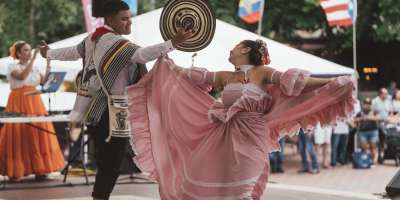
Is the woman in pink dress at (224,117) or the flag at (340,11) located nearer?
the woman in pink dress at (224,117)

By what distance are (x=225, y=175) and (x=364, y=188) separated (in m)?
7.20

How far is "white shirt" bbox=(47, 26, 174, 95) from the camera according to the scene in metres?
6.29

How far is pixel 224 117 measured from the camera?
21.1 feet

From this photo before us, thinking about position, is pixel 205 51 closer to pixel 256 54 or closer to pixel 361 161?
pixel 361 161

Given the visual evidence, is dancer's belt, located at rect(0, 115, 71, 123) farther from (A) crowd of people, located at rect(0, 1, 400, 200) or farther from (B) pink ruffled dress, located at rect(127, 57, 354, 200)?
(B) pink ruffled dress, located at rect(127, 57, 354, 200)

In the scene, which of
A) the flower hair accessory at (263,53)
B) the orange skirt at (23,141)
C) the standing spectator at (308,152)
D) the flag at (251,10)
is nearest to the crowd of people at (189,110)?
the flower hair accessory at (263,53)

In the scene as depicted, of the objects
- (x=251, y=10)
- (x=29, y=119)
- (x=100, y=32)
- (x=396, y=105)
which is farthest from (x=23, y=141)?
(x=396, y=105)

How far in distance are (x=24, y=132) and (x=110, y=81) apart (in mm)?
4600

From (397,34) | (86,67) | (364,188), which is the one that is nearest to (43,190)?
(86,67)

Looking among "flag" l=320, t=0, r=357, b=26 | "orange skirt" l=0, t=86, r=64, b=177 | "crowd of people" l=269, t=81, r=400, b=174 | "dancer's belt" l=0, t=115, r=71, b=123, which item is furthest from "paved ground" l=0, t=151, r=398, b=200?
"flag" l=320, t=0, r=357, b=26

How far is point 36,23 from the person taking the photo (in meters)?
25.8

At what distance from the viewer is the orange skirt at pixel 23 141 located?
10.7 m

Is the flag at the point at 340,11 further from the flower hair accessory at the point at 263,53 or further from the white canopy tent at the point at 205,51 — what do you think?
the flower hair accessory at the point at 263,53

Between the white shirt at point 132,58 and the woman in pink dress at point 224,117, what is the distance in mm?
111
